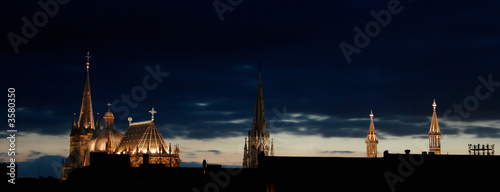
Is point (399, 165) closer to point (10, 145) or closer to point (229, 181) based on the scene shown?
point (229, 181)

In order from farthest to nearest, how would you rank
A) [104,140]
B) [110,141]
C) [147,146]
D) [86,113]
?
[86,113]
[104,140]
[110,141]
[147,146]

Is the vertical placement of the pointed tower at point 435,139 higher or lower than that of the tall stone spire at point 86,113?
lower

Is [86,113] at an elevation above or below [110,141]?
above

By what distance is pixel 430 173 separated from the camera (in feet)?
190

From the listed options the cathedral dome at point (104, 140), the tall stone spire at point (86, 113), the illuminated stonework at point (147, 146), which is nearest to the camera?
the illuminated stonework at point (147, 146)

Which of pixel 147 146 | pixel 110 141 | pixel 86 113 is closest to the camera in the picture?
pixel 147 146

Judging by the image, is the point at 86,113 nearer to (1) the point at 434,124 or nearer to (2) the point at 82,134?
(2) the point at 82,134

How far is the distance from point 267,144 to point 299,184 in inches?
5174

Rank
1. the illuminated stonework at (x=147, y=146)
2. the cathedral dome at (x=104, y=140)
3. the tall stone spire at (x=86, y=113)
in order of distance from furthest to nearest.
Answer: the tall stone spire at (x=86, y=113) → the cathedral dome at (x=104, y=140) → the illuminated stonework at (x=147, y=146)

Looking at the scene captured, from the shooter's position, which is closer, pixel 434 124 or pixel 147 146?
pixel 147 146

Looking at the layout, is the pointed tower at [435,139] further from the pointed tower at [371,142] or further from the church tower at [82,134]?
the church tower at [82,134]

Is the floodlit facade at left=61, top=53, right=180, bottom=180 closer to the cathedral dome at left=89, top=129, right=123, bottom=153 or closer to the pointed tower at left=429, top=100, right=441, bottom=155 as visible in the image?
the cathedral dome at left=89, top=129, right=123, bottom=153

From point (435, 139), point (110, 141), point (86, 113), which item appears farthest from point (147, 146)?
point (435, 139)

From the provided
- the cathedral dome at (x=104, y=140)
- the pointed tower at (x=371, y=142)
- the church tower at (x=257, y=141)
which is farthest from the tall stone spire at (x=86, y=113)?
the pointed tower at (x=371, y=142)
